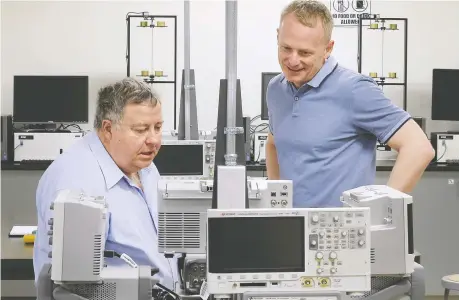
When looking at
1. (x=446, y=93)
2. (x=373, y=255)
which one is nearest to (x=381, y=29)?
(x=446, y=93)

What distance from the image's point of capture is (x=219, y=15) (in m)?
6.46

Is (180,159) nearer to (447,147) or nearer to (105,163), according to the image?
(105,163)

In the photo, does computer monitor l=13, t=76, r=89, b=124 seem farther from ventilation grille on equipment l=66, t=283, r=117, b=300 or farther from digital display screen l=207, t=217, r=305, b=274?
digital display screen l=207, t=217, r=305, b=274

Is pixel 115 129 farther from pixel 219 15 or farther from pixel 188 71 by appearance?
pixel 219 15

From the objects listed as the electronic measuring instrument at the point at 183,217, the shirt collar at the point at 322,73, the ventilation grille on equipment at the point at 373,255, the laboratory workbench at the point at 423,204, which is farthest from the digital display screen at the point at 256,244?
the laboratory workbench at the point at 423,204

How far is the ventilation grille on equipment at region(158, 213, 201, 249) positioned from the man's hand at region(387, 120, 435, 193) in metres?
0.69

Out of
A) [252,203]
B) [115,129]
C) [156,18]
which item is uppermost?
[156,18]

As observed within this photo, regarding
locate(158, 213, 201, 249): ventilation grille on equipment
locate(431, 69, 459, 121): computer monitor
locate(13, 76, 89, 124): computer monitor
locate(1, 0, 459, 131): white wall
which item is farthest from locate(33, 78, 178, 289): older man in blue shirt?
locate(431, 69, 459, 121): computer monitor

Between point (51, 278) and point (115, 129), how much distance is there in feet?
2.63

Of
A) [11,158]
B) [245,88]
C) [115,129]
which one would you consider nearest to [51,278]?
[115,129]

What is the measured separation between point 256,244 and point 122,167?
0.90 m

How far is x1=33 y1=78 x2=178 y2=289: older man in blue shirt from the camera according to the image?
7.66ft

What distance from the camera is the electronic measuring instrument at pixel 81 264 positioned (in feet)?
5.66

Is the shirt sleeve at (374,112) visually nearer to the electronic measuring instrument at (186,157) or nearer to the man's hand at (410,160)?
the man's hand at (410,160)
